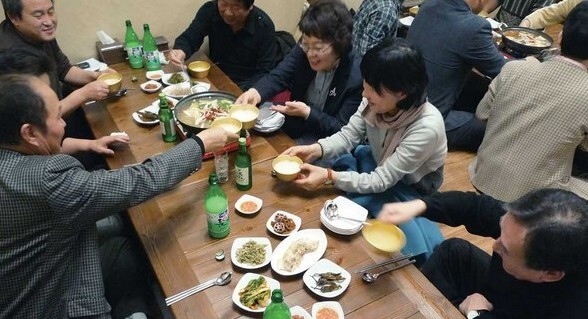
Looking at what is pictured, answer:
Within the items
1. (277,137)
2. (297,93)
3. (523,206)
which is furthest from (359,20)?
(523,206)

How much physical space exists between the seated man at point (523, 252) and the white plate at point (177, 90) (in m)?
1.59

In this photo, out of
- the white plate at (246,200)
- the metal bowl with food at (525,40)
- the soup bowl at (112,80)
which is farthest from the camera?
the metal bowl with food at (525,40)

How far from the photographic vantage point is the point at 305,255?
66.8 inches

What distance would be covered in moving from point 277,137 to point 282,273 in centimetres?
100

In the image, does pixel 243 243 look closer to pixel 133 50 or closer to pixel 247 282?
pixel 247 282

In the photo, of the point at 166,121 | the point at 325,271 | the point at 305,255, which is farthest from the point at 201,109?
the point at 325,271

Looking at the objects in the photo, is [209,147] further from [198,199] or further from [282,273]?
[282,273]

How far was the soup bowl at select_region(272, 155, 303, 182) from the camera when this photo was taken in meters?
2.03

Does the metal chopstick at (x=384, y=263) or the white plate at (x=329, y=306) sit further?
the metal chopstick at (x=384, y=263)

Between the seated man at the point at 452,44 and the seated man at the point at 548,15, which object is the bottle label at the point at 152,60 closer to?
the seated man at the point at 452,44

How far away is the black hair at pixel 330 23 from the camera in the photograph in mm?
2449

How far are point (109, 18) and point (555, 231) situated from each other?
3598 mm

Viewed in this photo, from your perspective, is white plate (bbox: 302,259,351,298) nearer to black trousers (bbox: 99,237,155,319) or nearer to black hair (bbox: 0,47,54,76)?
black trousers (bbox: 99,237,155,319)

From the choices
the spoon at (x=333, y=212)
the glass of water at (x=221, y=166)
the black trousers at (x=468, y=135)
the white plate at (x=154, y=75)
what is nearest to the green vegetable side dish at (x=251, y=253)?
the spoon at (x=333, y=212)
